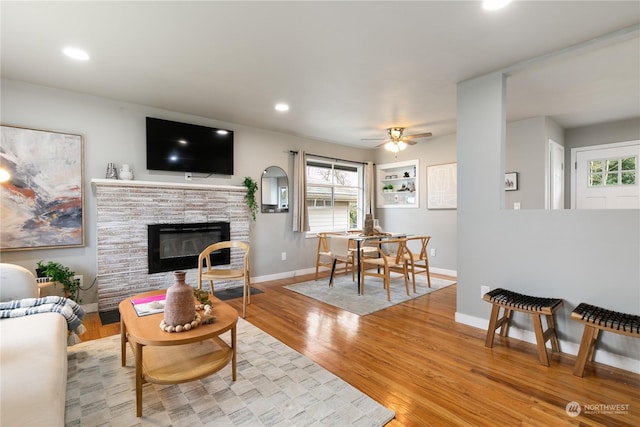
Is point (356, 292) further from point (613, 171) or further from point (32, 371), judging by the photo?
point (613, 171)

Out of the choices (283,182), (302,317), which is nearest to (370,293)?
(302,317)

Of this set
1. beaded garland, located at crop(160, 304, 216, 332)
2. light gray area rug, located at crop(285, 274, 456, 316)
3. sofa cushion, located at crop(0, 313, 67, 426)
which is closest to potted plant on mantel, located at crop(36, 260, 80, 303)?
sofa cushion, located at crop(0, 313, 67, 426)

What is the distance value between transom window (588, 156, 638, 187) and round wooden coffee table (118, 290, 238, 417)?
17.9ft

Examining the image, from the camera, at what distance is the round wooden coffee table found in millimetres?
1645

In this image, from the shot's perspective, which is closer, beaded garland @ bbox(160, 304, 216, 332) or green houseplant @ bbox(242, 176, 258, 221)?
beaded garland @ bbox(160, 304, 216, 332)

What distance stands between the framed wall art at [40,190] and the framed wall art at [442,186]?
5186 mm

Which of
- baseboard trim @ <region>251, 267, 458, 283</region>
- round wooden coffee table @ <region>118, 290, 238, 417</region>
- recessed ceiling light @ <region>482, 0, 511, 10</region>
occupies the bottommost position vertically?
baseboard trim @ <region>251, 267, 458, 283</region>

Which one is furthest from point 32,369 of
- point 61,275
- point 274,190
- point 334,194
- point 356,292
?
point 334,194

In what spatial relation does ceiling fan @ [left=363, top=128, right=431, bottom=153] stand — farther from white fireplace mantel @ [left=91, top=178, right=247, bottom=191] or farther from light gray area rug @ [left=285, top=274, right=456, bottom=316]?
white fireplace mantel @ [left=91, top=178, right=247, bottom=191]

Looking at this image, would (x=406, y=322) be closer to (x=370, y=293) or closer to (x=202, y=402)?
(x=370, y=293)

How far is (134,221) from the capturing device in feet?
11.8

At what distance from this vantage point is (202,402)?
1.80 metres

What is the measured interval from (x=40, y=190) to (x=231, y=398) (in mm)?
2996

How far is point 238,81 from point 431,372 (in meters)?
3.10
